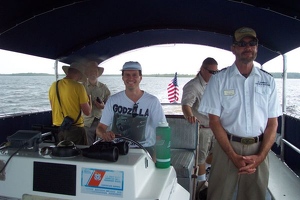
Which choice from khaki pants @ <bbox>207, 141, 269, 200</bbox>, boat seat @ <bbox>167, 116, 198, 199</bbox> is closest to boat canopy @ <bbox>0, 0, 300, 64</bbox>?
boat seat @ <bbox>167, 116, 198, 199</bbox>

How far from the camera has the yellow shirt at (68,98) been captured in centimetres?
333

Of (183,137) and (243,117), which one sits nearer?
(243,117)

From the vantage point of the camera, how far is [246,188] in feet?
8.13

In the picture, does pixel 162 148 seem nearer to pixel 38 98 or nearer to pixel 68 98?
pixel 68 98

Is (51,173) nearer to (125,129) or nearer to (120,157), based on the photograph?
(120,157)

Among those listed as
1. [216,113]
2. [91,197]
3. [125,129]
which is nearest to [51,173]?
[91,197]

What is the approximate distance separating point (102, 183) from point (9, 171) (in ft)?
1.58

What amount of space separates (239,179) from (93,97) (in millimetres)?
2796

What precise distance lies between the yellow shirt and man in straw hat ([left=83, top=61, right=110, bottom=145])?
101 centimetres

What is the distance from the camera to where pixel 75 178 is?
1.27 metres

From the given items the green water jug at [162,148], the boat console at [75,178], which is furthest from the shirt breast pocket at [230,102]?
the boat console at [75,178]

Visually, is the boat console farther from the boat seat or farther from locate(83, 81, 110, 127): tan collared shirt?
locate(83, 81, 110, 127): tan collared shirt

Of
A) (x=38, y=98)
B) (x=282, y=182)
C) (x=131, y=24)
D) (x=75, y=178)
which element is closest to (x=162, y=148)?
(x=75, y=178)

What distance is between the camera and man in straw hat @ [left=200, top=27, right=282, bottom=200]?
2.33 metres
